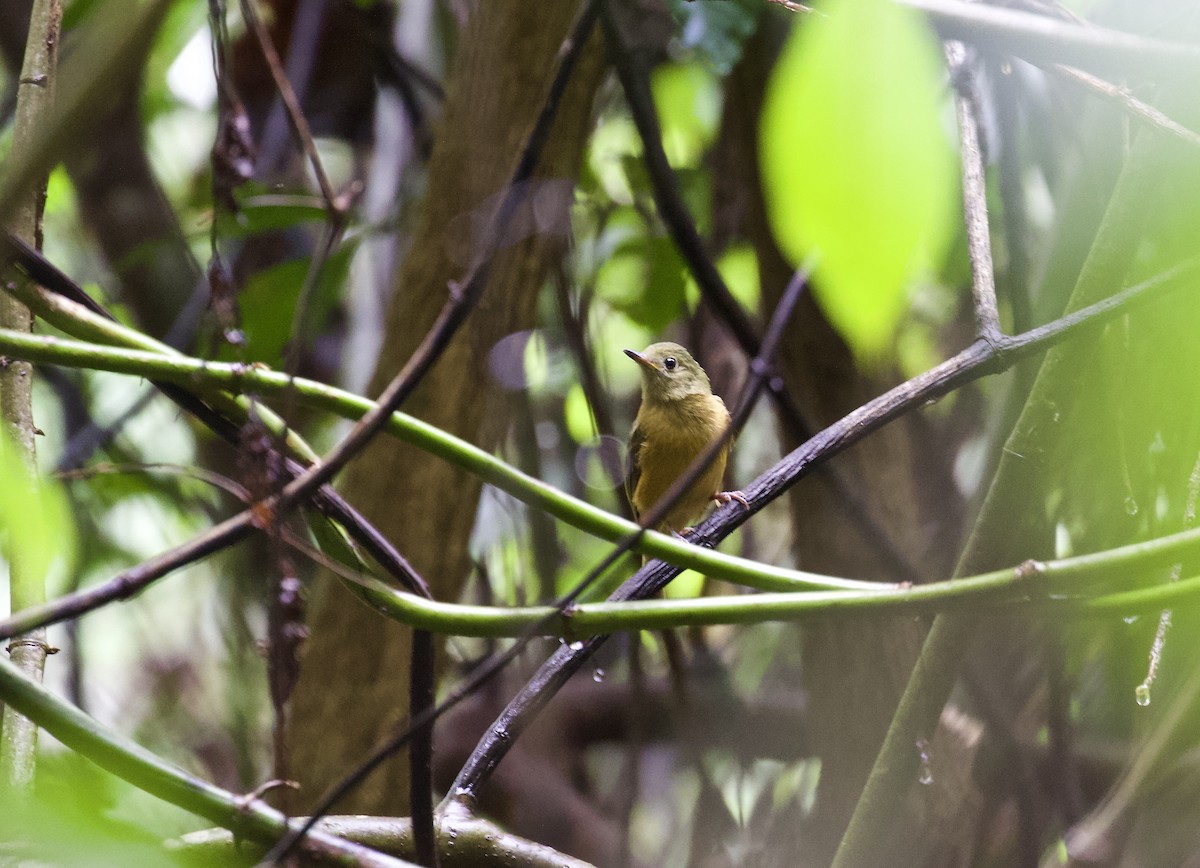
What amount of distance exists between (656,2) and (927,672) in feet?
5.78

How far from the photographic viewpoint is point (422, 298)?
3.03 metres

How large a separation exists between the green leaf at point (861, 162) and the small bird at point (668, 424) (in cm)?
290

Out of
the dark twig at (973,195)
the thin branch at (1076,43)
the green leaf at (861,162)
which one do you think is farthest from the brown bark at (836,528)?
the green leaf at (861,162)

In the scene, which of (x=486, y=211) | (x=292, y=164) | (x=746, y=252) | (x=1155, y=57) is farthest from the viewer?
(x=292, y=164)

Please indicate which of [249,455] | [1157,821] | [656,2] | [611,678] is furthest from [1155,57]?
[611,678]

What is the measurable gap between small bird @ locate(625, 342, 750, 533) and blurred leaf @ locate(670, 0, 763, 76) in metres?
1.22

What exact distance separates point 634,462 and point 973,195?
199cm

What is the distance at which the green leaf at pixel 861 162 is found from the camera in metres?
0.52

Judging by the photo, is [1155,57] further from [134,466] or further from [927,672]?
[927,672]

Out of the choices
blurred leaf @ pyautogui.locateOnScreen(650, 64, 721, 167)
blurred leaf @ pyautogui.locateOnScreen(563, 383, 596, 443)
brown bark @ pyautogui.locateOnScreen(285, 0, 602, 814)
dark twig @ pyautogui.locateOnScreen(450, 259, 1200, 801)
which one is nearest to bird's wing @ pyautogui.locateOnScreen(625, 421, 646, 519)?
blurred leaf @ pyautogui.locateOnScreen(563, 383, 596, 443)

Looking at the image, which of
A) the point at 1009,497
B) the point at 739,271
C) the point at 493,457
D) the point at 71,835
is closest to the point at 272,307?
the point at 739,271

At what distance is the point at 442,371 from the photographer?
3.04 meters

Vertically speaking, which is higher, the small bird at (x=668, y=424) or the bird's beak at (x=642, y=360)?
the bird's beak at (x=642, y=360)

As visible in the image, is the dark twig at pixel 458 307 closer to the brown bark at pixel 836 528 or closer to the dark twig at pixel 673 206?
the dark twig at pixel 673 206
